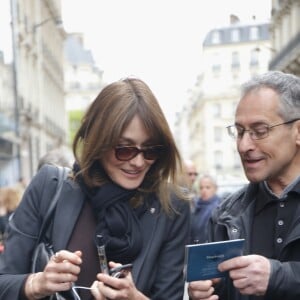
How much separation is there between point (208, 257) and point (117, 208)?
19.7 inches

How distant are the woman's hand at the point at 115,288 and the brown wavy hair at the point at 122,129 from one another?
0.45 meters

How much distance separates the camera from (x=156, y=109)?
257cm

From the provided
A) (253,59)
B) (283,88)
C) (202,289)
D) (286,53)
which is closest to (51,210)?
(202,289)

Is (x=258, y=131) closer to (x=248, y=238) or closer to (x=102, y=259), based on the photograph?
(x=248, y=238)

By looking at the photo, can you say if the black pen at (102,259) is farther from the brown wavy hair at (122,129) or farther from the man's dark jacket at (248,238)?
the man's dark jacket at (248,238)

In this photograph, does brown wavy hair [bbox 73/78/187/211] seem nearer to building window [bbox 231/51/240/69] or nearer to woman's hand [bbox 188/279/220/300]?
woman's hand [bbox 188/279/220/300]

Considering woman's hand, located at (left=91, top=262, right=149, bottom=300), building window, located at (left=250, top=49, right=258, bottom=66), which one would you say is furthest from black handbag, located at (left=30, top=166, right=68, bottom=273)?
building window, located at (left=250, top=49, right=258, bottom=66)

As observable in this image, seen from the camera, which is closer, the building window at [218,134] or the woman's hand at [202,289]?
the woman's hand at [202,289]

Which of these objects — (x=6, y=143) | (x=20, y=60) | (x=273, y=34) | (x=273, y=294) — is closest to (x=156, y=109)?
(x=273, y=294)

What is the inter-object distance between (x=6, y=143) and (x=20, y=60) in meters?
5.05

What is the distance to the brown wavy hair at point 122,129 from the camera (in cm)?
251

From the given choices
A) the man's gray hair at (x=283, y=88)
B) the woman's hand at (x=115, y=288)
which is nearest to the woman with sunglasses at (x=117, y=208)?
the woman's hand at (x=115, y=288)

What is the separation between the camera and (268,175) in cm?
251

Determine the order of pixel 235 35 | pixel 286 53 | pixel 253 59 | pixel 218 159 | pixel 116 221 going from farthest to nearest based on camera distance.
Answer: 1. pixel 235 35
2. pixel 253 59
3. pixel 218 159
4. pixel 286 53
5. pixel 116 221
